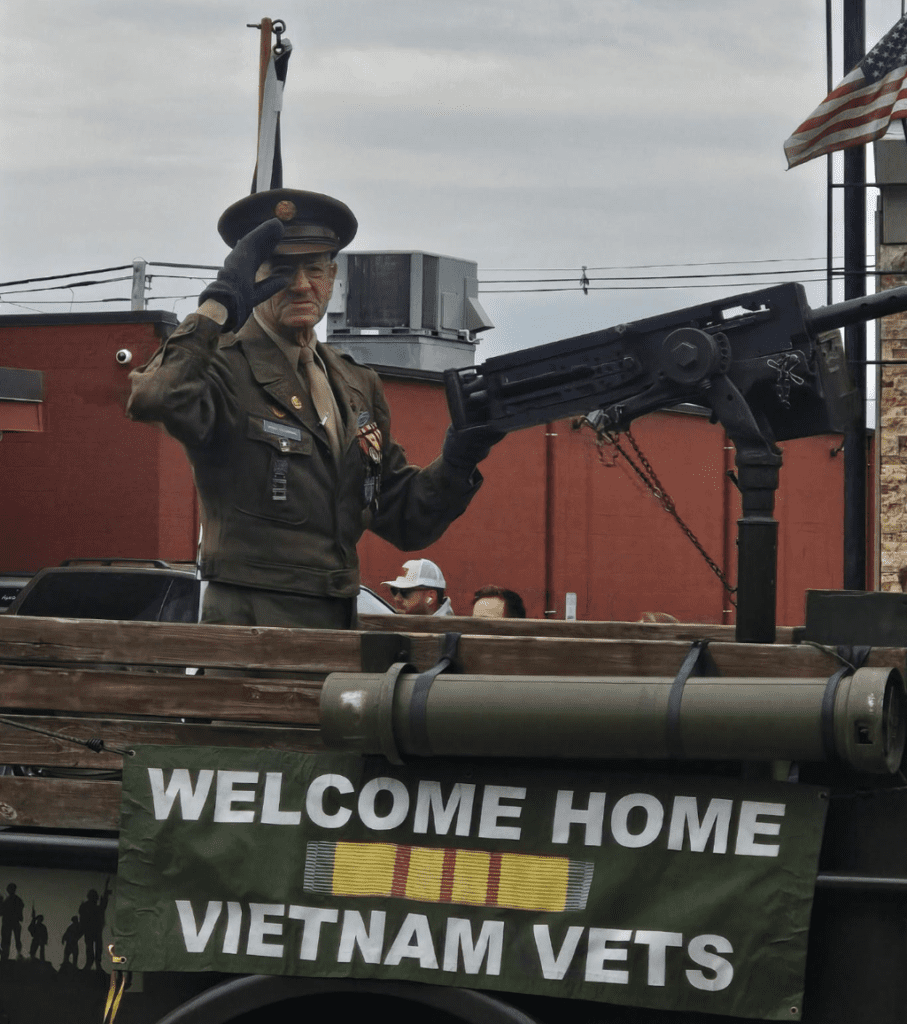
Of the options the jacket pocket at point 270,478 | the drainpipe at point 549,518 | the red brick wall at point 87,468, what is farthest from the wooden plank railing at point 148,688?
the drainpipe at point 549,518

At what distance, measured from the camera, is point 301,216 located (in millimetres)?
4656

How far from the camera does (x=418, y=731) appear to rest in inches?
122

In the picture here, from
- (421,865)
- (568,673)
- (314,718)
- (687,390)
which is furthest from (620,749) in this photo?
(687,390)

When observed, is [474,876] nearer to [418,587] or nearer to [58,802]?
[58,802]

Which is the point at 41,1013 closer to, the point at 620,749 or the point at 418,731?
the point at 418,731

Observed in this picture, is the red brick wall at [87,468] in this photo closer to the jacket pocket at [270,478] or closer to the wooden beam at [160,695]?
the jacket pocket at [270,478]

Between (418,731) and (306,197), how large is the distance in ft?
6.79

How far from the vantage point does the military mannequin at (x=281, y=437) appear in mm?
4215

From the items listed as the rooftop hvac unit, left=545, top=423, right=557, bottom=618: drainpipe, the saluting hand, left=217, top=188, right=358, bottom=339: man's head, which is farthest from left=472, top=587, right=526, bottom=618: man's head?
the rooftop hvac unit

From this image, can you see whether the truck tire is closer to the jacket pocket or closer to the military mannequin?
the military mannequin

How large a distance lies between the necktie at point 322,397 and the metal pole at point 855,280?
5773mm

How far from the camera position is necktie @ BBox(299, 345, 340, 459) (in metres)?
4.62

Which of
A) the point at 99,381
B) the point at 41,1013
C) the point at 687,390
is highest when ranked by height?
the point at 99,381

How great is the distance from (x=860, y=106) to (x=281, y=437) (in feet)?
20.1
